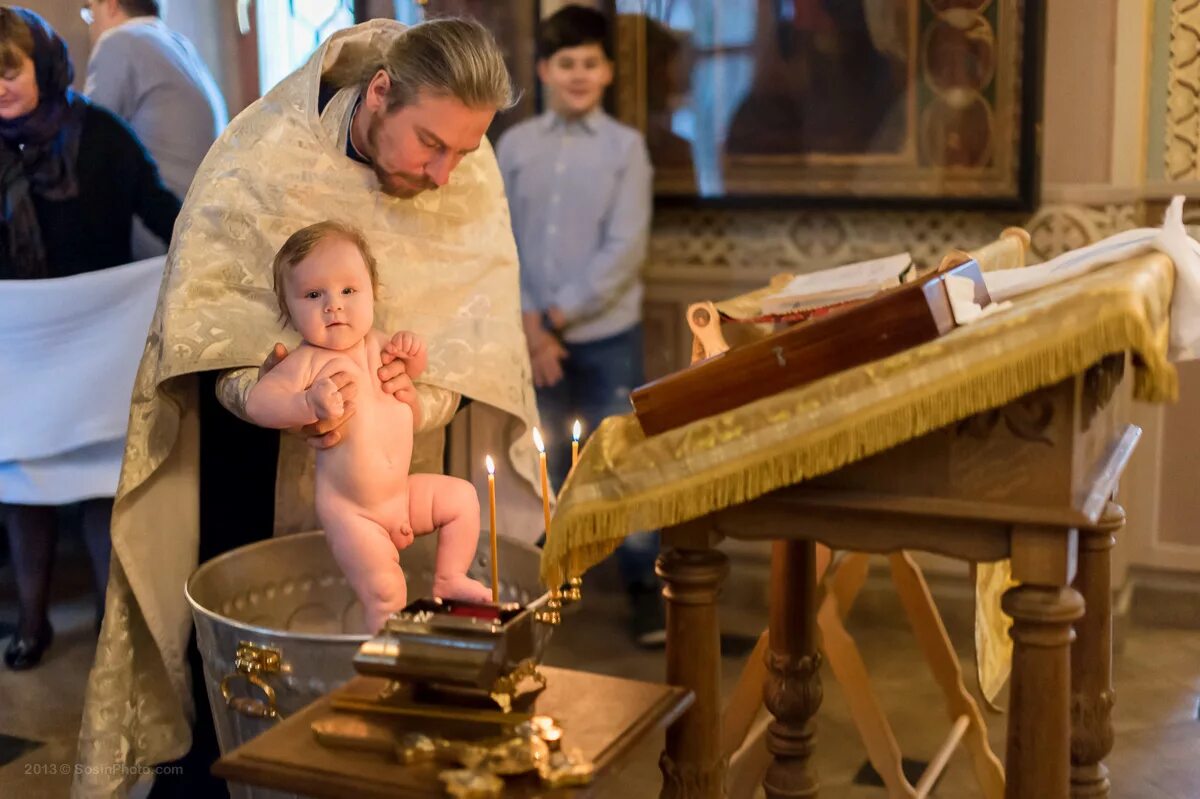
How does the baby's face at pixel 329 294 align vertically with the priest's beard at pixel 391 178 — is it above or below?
below

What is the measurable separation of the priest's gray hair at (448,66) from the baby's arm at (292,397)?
0.46 metres

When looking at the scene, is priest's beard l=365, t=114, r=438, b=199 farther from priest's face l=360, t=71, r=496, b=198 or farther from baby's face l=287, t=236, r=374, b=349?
baby's face l=287, t=236, r=374, b=349

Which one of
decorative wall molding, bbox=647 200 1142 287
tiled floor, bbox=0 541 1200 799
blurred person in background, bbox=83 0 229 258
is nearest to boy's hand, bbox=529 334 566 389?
decorative wall molding, bbox=647 200 1142 287

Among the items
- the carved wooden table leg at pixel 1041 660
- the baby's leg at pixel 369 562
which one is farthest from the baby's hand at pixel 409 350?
the carved wooden table leg at pixel 1041 660

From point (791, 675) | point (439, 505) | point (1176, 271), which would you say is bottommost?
point (791, 675)

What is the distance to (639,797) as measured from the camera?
2.76 metres

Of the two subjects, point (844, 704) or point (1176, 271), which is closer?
point (1176, 271)

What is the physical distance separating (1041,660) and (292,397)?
1.05 metres

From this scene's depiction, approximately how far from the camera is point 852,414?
4.42 feet

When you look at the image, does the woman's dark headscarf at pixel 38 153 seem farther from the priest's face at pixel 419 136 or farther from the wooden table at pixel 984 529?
the wooden table at pixel 984 529

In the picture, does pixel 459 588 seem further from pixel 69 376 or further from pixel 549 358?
pixel 69 376

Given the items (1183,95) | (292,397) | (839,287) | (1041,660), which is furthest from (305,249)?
(1183,95)

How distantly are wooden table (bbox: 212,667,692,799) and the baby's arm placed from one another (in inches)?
19.0

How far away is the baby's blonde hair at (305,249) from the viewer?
74.2 inches
